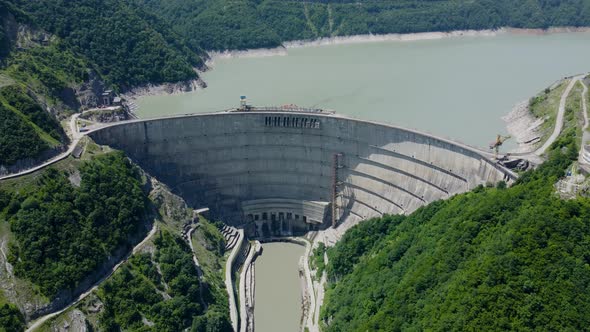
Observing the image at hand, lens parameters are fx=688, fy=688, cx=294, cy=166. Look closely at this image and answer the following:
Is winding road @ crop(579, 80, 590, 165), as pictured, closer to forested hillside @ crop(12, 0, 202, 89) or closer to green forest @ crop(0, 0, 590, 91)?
green forest @ crop(0, 0, 590, 91)

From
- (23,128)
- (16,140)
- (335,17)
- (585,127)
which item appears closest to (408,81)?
(585,127)

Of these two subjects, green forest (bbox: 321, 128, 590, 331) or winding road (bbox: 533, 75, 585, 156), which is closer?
green forest (bbox: 321, 128, 590, 331)

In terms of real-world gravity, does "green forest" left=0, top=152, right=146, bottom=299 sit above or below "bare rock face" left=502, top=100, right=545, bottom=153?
below

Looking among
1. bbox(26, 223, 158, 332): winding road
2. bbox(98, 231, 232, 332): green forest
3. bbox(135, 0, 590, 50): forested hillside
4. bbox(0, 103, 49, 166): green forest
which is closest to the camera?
bbox(26, 223, 158, 332): winding road

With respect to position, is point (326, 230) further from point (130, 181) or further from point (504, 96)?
point (504, 96)

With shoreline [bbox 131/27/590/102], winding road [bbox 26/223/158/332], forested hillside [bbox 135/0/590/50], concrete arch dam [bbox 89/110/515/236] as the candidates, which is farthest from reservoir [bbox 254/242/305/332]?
forested hillside [bbox 135/0/590/50]

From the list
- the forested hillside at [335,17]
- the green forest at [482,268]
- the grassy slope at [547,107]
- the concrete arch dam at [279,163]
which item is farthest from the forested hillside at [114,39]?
the green forest at [482,268]

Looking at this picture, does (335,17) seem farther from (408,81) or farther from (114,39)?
(114,39)

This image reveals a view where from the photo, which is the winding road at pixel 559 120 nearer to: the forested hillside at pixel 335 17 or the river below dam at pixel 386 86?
the river below dam at pixel 386 86
